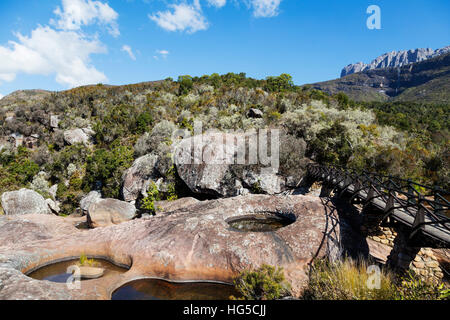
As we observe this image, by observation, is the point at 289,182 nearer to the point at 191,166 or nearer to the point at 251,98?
the point at 191,166

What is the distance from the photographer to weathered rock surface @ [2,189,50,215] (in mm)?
16047

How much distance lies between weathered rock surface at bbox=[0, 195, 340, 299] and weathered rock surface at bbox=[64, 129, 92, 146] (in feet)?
57.5

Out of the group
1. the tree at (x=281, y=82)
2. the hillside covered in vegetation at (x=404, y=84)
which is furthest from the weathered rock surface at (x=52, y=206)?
the hillside covered in vegetation at (x=404, y=84)

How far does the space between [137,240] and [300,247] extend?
248 inches

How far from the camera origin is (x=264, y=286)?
543cm

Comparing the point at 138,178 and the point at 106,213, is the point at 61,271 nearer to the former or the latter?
the point at 106,213

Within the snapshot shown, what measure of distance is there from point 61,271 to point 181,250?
4514mm

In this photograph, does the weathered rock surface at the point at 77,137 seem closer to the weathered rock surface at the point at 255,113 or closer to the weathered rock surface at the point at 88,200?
the weathered rock surface at the point at 88,200

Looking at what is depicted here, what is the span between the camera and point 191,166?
15820mm

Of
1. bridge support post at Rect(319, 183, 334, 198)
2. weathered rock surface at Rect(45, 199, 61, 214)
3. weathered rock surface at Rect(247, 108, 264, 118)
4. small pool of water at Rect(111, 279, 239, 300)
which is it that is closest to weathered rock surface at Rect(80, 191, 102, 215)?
weathered rock surface at Rect(45, 199, 61, 214)

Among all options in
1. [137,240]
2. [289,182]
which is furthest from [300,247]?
[289,182]

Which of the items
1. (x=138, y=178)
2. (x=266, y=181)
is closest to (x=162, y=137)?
(x=138, y=178)

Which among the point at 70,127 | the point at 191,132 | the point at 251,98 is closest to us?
the point at 191,132

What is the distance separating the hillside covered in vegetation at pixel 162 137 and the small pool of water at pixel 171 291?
9.64 m
